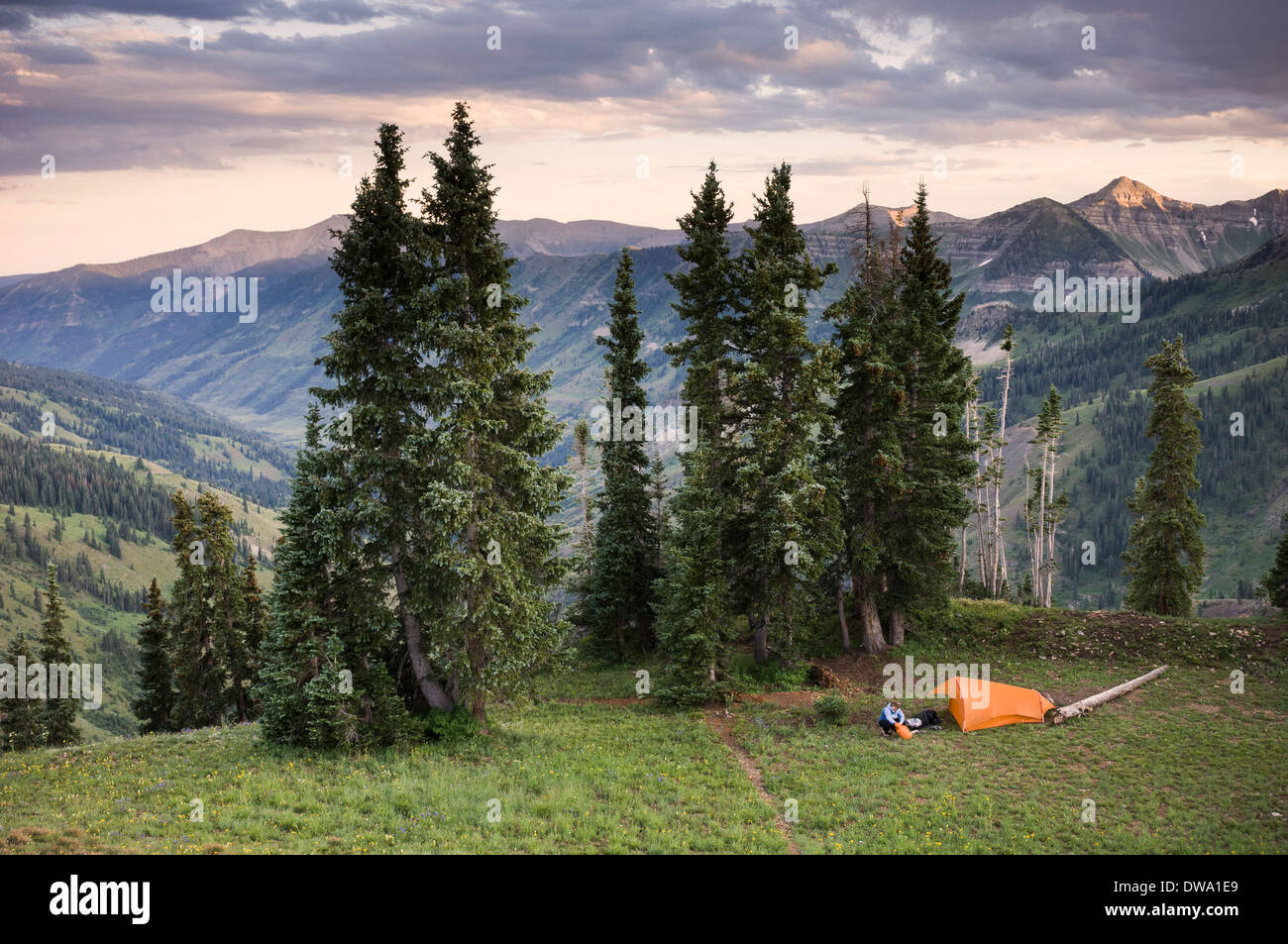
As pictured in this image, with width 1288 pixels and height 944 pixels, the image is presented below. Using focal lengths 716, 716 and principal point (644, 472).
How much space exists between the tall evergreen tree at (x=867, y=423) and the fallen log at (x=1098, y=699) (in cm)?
946

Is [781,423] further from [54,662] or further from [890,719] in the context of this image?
[54,662]

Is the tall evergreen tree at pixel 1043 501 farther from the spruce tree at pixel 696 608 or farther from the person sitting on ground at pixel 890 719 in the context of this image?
the spruce tree at pixel 696 608

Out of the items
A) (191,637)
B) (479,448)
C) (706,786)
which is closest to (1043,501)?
(706,786)

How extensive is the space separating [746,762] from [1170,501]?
36922mm

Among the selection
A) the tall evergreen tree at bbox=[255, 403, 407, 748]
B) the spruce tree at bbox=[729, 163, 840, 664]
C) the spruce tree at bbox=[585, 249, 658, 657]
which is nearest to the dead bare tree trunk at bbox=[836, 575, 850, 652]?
the spruce tree at bbox=[729, 163, 840, 664]

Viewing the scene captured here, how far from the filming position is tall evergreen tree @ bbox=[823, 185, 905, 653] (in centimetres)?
3325

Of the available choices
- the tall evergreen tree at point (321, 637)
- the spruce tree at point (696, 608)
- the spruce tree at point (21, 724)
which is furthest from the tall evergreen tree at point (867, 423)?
the spruce tree at point (21, 724)

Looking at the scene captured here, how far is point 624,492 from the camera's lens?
39094 mm

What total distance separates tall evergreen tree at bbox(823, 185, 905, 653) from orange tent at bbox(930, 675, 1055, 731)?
755 cm

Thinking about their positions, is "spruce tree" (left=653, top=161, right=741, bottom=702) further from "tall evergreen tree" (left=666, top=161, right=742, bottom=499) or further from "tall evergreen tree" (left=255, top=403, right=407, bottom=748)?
"tall evergreen tree" (left=255, top=403, right=407, bottom=748)

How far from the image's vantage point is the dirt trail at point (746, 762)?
17.4 metres

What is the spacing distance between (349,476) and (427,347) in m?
4.80

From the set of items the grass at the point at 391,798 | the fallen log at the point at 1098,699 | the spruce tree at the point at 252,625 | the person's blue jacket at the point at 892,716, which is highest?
the grass at the point at 391,798
